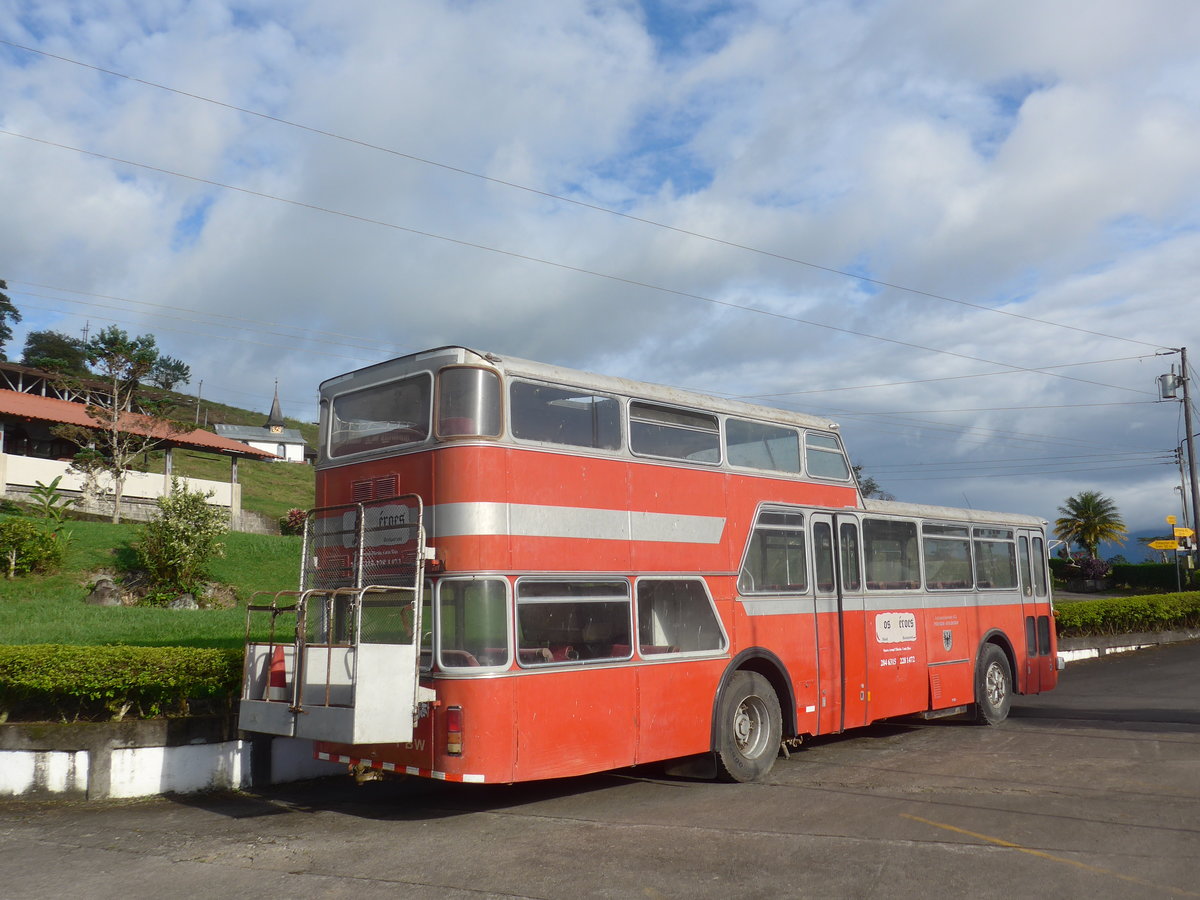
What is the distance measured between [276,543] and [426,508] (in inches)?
752

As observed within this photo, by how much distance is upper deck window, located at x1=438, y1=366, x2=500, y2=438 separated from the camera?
8.09 m

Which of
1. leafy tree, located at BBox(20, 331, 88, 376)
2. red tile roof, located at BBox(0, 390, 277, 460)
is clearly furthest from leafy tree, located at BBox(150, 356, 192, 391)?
red tile roof, located at BBox(0, 390, 277, 460)

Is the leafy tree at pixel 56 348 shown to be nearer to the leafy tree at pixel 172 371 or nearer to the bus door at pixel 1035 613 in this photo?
the leafy tree at pixel 172 371

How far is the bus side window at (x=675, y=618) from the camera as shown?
9180mm

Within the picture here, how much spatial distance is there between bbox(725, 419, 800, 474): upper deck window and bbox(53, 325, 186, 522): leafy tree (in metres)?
22.2

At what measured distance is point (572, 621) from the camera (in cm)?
849

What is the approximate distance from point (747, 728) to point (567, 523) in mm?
A: 3389

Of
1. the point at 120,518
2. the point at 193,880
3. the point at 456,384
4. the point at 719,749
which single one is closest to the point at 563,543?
the point at 456,384

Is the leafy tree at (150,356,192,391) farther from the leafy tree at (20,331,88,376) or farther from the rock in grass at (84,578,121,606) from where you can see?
the rock in grass at (84,578,121,606)

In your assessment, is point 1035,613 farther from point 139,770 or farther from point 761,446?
point 139,770

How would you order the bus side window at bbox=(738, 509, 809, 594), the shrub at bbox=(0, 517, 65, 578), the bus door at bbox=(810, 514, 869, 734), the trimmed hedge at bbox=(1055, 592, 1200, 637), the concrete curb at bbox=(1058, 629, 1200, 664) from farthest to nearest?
1. the trimmed hedge at bbox=(1055, 592, 1200, 637)
2. the concrete curb at bbox=(1058, 629, 1200, 664)
3. the shrub at bbox=(0, 517, 65, 578)
4. the bus door at bbox=(810, 514, 869, 734)
5. the bus side window at bbox=(738, 509, 809, 594)

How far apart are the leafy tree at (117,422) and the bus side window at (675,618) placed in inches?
886

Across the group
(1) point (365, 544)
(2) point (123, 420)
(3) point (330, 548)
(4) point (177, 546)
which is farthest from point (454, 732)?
(2) point (123, 420)

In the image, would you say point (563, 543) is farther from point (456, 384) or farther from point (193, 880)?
point (193, 880)
